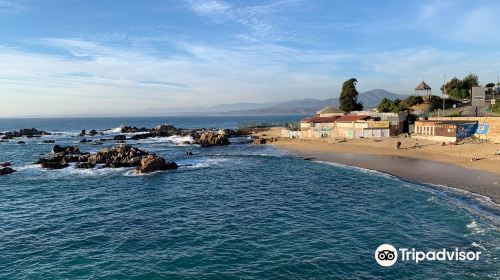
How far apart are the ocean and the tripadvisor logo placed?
0.44m

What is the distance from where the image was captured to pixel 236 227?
27109mm

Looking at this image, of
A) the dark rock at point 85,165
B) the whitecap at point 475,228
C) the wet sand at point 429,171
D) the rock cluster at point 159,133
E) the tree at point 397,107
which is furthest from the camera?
the rock cluster at point 159,133

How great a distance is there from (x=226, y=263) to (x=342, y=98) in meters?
96.5

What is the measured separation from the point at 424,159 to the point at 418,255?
33.3 metres

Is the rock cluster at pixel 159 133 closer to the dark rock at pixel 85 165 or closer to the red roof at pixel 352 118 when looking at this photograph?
the dark rock at pixel 85 165

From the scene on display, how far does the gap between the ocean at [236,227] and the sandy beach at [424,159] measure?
3083 millimetres

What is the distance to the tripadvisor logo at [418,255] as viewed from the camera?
69.0 ft

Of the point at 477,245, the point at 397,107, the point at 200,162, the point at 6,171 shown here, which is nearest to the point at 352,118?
the point at 397,107

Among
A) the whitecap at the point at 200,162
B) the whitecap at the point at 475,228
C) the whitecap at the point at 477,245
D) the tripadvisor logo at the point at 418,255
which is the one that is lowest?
the tripadvisor logo at the point at 418,255

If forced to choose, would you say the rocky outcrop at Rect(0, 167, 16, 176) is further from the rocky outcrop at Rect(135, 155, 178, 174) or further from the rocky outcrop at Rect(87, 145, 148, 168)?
the rocky outcrop at Rect(135, 155, 178, 174)

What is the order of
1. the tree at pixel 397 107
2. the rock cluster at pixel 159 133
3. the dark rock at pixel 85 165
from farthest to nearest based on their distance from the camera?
the rock cluster at pixel 159 133
the tree at pixel 397 107
the dark rock at pixel 85 165

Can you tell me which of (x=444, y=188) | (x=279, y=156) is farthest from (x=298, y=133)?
(x=444, y=188)

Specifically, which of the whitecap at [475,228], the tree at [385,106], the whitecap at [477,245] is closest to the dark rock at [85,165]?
the whitecap at [475,228]

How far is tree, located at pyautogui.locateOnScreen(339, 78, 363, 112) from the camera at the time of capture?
109 metres
